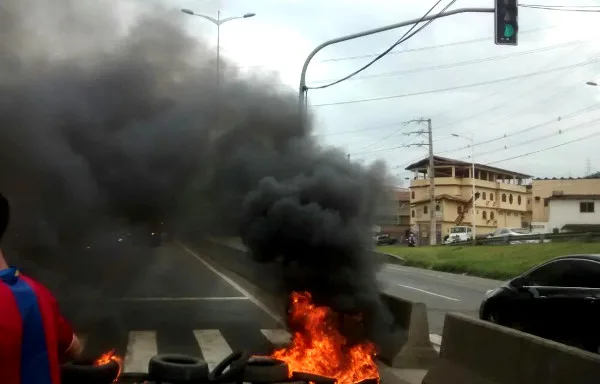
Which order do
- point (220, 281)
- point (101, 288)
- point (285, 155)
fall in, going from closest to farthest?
point (285, 155) → point (101, 288) → point (220, 281)

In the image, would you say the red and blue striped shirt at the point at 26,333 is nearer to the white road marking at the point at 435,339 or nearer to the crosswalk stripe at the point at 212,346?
the crosswalk stripe at the point at 212,346

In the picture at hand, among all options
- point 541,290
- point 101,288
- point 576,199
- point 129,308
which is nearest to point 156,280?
point 129,308

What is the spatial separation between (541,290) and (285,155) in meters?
4.37

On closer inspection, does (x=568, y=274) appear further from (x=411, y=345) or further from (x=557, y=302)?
(x=411, y=345)

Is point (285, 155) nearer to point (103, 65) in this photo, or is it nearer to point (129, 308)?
point (103, 65)

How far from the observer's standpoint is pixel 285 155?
31.7 feet

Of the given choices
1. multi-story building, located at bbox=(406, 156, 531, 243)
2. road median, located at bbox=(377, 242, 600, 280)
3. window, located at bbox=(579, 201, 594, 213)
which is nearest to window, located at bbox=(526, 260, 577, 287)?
road median, located at bbox=(377, 242, 600, 280)

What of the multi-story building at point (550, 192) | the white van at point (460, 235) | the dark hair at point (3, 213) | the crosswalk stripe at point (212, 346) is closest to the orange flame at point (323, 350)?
the crosswalk stripe at point (212, 346)

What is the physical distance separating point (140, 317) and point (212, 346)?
3031mm

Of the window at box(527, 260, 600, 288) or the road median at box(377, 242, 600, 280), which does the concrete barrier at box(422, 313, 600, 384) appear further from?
the road median at box(377, 242, 600, 280)

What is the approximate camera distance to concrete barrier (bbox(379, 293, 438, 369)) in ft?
28.9

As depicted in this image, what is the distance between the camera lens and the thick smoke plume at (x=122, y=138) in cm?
996

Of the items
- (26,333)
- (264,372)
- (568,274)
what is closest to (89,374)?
(264,372)

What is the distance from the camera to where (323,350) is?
770cm
